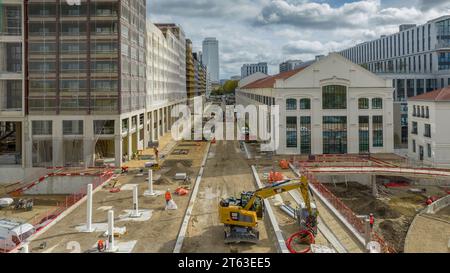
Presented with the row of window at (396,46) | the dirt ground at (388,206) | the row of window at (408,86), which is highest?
the row of window at (396,46)

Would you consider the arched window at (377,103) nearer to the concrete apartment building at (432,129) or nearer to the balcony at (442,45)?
the concrete apartment building at (432,129)

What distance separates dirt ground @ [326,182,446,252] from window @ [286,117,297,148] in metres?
10.9

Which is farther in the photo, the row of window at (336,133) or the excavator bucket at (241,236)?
the row of window at (336,133)

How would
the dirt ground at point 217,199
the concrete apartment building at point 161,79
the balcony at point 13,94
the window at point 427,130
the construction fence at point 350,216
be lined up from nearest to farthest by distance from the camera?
1. the construction fence at point 350,216
2. the dirt ground at point 217,199
3. the window at point 427,130
4. the balcony at point 13,94
5. the concrete apartment building at point 161,79

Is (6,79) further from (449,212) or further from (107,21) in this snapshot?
(449,212)

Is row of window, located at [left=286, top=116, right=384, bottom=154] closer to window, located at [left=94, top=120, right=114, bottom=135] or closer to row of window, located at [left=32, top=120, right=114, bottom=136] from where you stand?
window, located at [left=94, top=120, right=114, bottom=135]

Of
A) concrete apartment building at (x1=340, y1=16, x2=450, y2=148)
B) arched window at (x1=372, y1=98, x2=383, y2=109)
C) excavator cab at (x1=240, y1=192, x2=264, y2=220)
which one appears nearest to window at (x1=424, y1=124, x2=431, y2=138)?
arched window at (x1=372, y1=98, x2=383, y2=109)

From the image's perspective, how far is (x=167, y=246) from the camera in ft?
65.7

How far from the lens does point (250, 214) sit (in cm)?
2002

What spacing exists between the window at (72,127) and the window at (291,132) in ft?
82.1

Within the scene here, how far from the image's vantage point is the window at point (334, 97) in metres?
48.7

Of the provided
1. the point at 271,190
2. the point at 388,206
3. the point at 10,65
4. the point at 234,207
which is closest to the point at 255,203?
the point at 271,190

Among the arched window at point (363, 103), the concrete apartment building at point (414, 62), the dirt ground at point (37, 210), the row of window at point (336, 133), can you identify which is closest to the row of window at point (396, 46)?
the concrete apartment building at point (414, 62)

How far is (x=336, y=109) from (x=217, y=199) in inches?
1011
